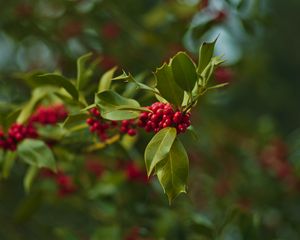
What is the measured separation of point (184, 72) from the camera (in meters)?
1.40

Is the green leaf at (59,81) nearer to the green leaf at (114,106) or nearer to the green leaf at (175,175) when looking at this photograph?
the green leaf at (114,106)

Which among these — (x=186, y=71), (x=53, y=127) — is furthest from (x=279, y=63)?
(x=186, y=71)

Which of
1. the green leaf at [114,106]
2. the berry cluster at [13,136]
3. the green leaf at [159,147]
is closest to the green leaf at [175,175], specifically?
the green leaf at [159,147]

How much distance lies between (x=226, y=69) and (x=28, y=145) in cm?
153

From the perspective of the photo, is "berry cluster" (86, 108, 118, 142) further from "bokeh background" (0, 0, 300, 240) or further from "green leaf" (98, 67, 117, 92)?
"bokeh background" (0, 0, 300, 240)

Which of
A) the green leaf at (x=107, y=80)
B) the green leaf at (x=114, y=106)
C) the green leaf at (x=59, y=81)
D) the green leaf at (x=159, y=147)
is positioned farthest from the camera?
the green leaf at (x=107, y=80)

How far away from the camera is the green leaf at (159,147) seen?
136 cm

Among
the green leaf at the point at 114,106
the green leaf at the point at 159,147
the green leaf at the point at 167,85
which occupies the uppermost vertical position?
the green leaf at the point at 167,85

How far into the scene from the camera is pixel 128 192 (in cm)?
272

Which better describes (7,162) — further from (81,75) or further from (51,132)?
(81,75)

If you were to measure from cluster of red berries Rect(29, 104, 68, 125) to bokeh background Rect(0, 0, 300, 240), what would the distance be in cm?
13

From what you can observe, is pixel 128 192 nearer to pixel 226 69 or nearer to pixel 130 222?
pixel 130 222

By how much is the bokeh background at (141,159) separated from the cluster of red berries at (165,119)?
0.68m

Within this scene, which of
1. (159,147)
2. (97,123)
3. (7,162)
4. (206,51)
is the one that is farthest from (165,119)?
(7,162)
